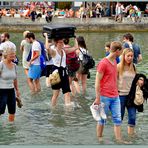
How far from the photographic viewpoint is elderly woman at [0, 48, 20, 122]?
10.5 metres

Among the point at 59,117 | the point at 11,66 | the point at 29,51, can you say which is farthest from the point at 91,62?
the point at 11,66

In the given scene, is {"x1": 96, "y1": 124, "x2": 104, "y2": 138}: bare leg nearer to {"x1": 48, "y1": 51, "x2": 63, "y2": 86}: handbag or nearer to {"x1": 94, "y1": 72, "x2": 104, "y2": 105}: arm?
{"x1": 94, "y1": 72, "x2": 104, "y2": 105}: arm

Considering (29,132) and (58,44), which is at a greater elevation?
(58,44)

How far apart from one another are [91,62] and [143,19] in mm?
28447

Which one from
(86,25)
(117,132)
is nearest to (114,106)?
(117,132)

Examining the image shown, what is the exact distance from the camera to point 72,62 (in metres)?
14.1

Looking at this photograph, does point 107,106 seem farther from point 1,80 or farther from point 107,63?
point 1,80

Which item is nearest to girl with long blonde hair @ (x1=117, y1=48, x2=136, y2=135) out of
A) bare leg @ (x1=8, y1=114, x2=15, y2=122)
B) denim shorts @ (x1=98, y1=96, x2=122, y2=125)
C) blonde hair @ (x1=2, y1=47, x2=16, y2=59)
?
denim shorts @ (x1=98, y1=96, x2=122, y2=125)

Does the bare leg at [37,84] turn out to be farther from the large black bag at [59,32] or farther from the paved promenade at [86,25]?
the paved promenade at [86,25]

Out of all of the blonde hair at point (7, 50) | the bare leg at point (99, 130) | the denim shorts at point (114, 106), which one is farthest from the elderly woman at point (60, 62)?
the denim shorts at point (114, 106)

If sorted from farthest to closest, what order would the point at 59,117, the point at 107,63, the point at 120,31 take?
the point at 120,31, the point at 59,117, the point at 107,63

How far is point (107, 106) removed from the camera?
9742mm

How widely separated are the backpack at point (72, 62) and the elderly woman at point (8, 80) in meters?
3.22

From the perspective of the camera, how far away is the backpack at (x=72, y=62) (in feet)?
45.6
